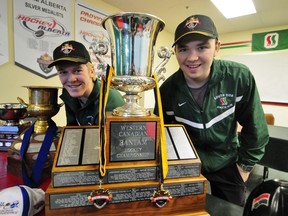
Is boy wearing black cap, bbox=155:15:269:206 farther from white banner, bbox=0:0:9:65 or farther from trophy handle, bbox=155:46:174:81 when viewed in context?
white banner, bbox=0:0:9:65

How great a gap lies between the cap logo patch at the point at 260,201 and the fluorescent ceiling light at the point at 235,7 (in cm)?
283

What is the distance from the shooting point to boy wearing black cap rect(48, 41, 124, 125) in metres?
0.94

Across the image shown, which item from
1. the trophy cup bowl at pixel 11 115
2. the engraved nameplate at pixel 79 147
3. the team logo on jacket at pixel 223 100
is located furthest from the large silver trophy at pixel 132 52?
the trophy cup bowl at pixel 11 115

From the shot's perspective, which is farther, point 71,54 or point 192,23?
point 71,54

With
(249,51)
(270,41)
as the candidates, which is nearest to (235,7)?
(270,41)

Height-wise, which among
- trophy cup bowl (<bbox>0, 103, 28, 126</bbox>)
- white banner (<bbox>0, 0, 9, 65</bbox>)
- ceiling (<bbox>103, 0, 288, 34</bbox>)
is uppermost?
ceiling (<bbox>103, 0, 288, 34</bbox>)

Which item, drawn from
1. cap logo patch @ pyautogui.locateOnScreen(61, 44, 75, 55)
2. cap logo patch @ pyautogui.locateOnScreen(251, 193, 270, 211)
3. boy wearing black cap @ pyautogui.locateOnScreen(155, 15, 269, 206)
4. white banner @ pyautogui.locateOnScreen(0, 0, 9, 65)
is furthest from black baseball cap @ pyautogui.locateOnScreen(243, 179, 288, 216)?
white banner @ pyautogui.locateOnScreen(0, 0, 9, 65)

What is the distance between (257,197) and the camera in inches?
19.4

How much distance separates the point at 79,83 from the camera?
101 centimetres

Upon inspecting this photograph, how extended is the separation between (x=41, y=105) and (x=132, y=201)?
22.6 inches

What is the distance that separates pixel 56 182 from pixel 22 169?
300 mm

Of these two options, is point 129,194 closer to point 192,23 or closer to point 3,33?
point 192,23

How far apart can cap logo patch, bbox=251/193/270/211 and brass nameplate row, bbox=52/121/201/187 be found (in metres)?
0.15

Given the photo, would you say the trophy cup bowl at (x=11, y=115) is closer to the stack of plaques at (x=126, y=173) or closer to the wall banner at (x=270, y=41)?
the stack of plaques at (x=126, y=173)
